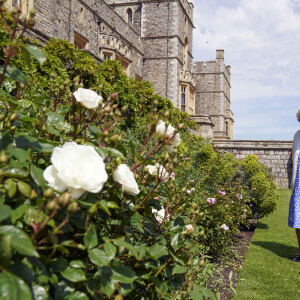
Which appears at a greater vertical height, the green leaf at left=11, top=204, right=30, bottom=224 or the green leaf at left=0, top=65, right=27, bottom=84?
the green leaf at left=0, top=65, right=27, bottom=84

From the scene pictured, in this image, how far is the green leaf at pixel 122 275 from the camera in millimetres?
1046

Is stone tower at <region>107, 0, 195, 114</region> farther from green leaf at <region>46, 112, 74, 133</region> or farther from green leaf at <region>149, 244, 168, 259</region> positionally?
green leaf at <region>149, 244, 168, 259</region>

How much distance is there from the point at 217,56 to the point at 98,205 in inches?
1337

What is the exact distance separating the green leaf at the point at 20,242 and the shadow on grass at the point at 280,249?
494 cm

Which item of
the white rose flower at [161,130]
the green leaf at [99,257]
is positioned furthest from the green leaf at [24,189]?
the white rose flower at [161,130]

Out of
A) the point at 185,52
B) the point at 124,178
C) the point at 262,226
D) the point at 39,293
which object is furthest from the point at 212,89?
the point at 39,293

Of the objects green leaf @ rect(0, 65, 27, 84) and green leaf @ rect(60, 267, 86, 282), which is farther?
green leaf @ rect(0, 65, 27, 84)

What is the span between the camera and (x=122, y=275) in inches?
41.9

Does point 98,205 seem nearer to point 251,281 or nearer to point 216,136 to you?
point 251,281

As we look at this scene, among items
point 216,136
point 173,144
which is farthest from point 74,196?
point 216,136

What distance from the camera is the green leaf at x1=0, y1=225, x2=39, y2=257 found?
29.9 inches

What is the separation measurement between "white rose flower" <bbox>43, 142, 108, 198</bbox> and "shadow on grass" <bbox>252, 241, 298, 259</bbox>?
4779 mm

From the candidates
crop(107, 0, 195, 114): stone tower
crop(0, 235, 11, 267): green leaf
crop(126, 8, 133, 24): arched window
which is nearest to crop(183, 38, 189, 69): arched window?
crop(107, 0, 195, 114): stone tower

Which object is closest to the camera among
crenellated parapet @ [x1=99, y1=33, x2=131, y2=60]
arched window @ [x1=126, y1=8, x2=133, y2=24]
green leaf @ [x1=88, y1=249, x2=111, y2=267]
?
green leaf @ [x1=88, y1=249, x2=111, y2=267]
